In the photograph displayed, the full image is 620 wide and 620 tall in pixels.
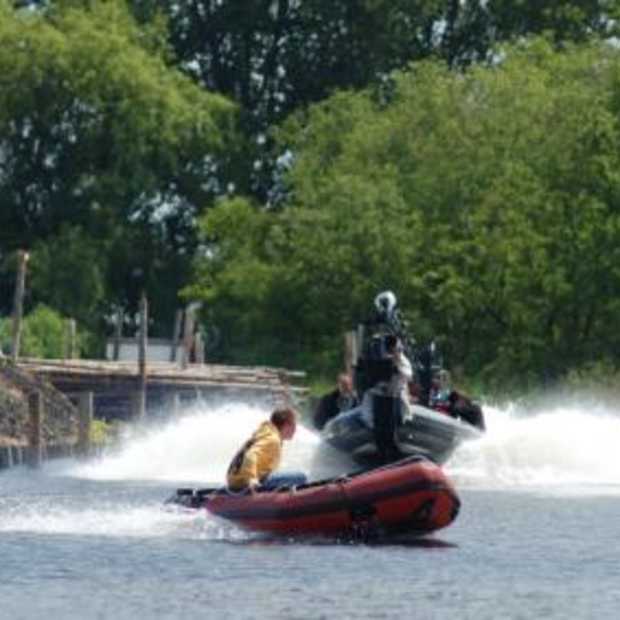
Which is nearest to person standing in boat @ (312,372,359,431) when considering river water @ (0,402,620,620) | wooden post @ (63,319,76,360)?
river water @ (0,402,620,620)

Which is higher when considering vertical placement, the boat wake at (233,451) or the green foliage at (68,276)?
the green foliage at (68,276)

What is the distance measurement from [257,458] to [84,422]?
1904 centimetres

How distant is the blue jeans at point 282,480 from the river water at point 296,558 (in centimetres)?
69

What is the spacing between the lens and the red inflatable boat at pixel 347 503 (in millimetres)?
42188

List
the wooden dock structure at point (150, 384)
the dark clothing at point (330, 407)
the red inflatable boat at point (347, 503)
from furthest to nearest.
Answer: the wooden dock structure at point (150, 384) < the dark clothing at point (330, 407) < the red inflatable boat at point (347, 503)

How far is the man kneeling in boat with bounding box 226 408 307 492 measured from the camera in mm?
41375

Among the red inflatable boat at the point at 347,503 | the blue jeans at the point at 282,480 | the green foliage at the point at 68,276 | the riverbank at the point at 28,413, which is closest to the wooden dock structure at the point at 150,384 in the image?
the riverbank at the point at 28,413

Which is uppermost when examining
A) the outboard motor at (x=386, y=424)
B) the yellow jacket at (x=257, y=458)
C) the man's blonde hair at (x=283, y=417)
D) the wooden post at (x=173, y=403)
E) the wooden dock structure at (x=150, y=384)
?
the wooden dock structure at (x=150, y=384)

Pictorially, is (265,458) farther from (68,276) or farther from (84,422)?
(68,276)

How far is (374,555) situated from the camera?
137ft

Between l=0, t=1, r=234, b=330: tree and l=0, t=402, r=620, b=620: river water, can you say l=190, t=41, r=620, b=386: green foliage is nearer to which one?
l=0, t=1, r=234, b=330: tree

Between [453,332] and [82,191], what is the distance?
1101cm

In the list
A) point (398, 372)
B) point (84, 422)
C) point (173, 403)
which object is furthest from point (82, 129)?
point (398, 372)

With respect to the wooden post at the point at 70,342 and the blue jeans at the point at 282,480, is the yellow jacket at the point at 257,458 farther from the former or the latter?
the wooden post at the point at 70,342
